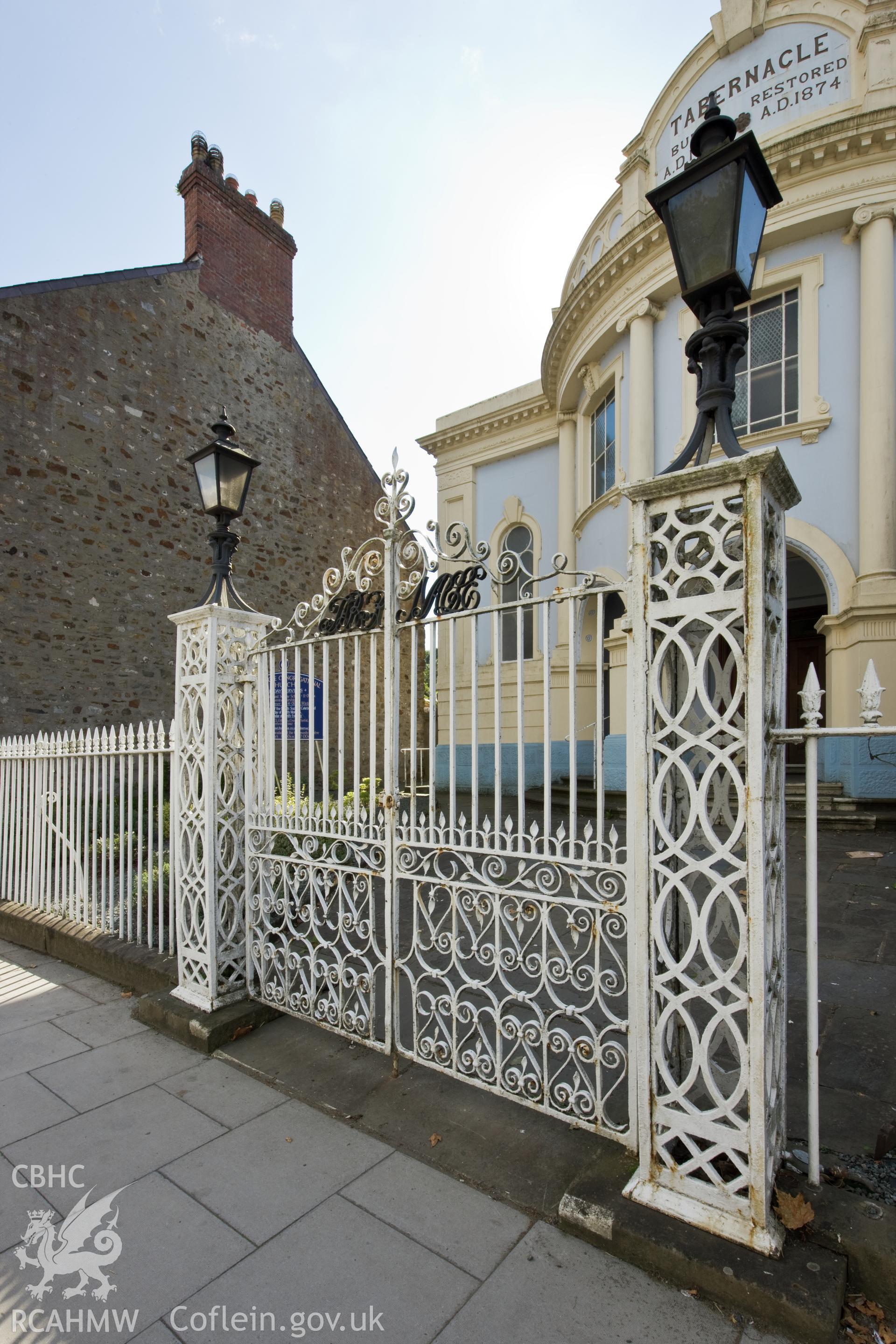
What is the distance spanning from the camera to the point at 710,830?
6.75 ft

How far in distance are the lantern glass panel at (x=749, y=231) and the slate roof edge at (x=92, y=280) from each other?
924 cm

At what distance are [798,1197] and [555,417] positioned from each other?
12.2 metres

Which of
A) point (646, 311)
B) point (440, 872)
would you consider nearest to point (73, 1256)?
point (440, 872)

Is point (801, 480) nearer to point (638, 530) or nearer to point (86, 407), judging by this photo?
point (638, 530)

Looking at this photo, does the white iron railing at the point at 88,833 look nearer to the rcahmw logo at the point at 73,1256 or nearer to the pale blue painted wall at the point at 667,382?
the rcahmw logo at the point at 73,1256

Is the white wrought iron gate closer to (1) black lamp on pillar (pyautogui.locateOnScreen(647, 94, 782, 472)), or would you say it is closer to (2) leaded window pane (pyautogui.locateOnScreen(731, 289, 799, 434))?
(1) black lamp on pillar (pyautogui.locateOnScreen(647, 94, 782, 472))

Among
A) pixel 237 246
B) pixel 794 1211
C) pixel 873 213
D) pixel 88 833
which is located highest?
pixel 237 246

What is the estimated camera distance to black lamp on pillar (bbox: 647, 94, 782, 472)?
211cm

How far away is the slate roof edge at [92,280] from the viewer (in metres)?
8.44

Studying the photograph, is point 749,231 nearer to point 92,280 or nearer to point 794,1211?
point 794,1211

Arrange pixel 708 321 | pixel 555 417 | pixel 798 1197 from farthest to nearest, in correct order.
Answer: pixel 555 417 → pixel 708 321 → pixel 798 1197

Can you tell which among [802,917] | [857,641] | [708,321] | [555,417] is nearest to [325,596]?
[708,321]

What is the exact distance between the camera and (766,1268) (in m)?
1.88

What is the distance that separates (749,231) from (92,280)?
9.92 metres
